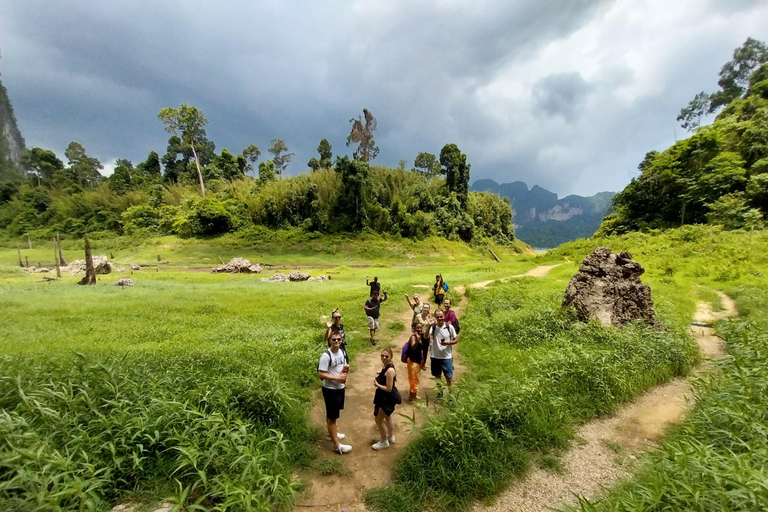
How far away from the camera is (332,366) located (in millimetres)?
5133

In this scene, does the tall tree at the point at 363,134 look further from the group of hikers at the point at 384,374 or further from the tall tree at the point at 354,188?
the group of hikers at the point at 384,374

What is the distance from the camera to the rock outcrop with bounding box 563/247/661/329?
32.2 ft

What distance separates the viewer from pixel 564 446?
17.0 ft

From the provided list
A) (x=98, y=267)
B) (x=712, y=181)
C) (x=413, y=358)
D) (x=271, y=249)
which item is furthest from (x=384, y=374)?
(x=271, y=249)

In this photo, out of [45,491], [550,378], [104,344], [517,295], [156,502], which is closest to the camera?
[45,491]

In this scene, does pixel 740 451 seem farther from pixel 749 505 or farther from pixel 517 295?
pixel 517 295

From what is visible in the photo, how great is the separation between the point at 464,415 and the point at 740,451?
11.8 feet

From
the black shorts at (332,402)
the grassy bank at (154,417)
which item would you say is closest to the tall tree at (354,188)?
the grassy bank at (154,417)

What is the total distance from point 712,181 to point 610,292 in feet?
91.3

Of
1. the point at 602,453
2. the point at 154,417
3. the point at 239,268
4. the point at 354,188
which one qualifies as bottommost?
the point at 602,453

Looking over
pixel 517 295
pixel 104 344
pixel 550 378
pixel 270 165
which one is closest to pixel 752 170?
pixel 517 295

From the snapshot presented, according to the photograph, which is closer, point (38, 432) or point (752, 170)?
point (38, 432)

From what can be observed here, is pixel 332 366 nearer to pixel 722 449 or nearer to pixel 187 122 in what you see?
pixel 722 449

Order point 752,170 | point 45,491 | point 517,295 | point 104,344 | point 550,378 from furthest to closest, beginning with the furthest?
1. point 752,170
2. point 517,295
3. point 104,344
4. point 550,378
5. point 45,491
